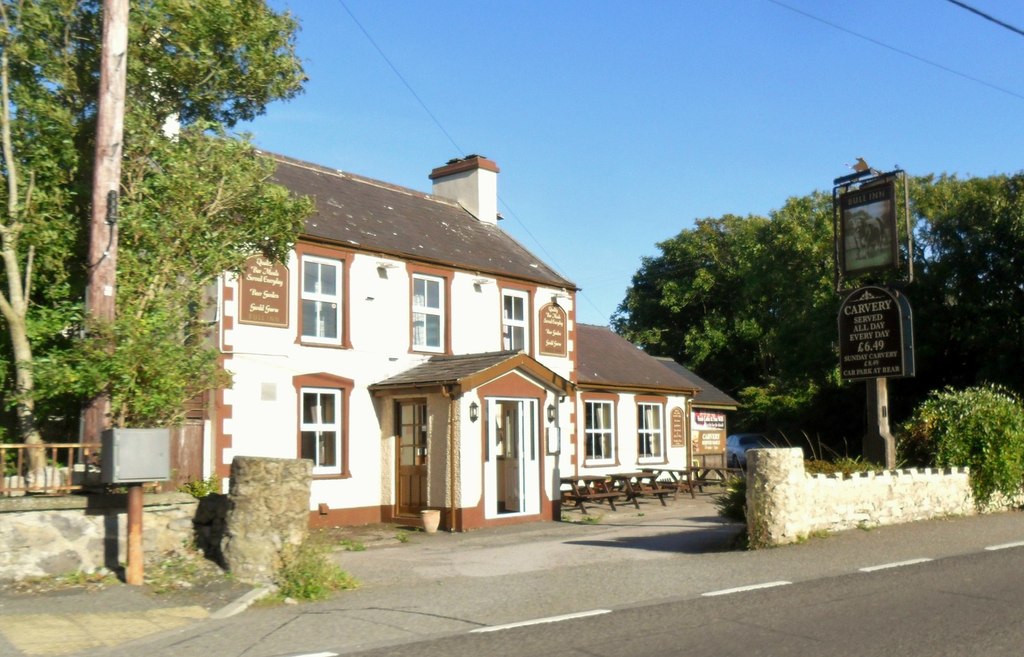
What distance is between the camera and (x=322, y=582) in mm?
10930

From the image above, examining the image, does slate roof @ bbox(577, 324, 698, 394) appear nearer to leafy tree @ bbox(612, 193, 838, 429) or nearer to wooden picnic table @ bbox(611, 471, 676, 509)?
wooden picnic table @ bbox(611, 471, 676, 509)

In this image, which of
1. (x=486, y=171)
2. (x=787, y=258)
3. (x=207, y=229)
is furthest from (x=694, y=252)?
(x=207, y=229)

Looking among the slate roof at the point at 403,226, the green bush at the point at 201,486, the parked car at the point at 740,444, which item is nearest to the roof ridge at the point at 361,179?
the slate roof at the point at 403,226

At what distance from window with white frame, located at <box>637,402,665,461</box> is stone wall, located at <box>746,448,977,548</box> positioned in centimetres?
1135

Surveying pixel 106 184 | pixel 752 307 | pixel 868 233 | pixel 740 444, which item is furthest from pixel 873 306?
pixel 752 307

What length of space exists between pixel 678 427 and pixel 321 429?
1387 cm

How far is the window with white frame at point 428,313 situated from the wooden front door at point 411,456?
1.32m

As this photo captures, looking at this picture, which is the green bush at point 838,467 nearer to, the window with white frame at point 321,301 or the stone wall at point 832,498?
the stone wall at point 832,498

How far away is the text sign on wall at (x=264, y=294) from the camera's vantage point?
56.7 ft

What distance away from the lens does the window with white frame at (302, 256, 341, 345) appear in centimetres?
1833

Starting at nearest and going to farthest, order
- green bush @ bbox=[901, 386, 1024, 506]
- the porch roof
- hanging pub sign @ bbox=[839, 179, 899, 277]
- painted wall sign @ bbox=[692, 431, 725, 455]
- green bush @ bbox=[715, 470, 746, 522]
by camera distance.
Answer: green bush @ bbox=[715, 470, 746, 522]
green bush @ bbox=[901, 386, 1024, 506]
hanging pub sign @ bbox=[839, 179, 899, 277]
the porch roof
painted wall sign @ bbox=[692, 431, 725, 455]

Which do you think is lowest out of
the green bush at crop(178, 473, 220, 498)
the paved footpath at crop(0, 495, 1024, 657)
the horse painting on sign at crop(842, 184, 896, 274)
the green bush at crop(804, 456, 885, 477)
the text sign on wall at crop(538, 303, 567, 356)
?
the paved footpath at crop(0, 495, 1024, 657)

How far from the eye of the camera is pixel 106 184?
37.4 ft

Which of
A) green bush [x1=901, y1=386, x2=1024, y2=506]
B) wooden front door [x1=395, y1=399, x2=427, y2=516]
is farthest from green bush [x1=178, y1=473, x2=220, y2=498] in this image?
green bush [x1=901, y1=386, x2=1024, y2=506]
